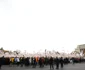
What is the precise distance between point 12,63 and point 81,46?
252 feet

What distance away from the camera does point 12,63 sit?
137 feet

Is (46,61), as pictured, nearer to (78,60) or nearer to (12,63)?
(12,63)

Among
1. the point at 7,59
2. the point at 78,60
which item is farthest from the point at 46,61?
the point at 78,60

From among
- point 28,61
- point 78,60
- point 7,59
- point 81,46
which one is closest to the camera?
point 28,61

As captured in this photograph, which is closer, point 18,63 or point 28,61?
point 28,61

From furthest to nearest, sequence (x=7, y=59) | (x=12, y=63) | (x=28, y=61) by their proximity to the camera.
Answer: (x=7, y=59) → (x=12, y=63) → (x=28, y=61)

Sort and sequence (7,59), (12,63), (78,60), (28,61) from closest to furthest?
(28,61) → (12,63) → (7,59) → (78,60)

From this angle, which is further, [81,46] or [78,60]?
[81,46]

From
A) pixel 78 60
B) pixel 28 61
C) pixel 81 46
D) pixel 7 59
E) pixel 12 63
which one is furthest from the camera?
pixel 81 46

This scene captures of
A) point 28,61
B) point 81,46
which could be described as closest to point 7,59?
point 28,61

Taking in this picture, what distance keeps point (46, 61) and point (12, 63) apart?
296 inches

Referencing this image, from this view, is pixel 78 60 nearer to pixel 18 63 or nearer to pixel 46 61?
pixel 46 61

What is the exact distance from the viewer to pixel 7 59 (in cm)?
4578

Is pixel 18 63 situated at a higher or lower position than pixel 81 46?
lower
